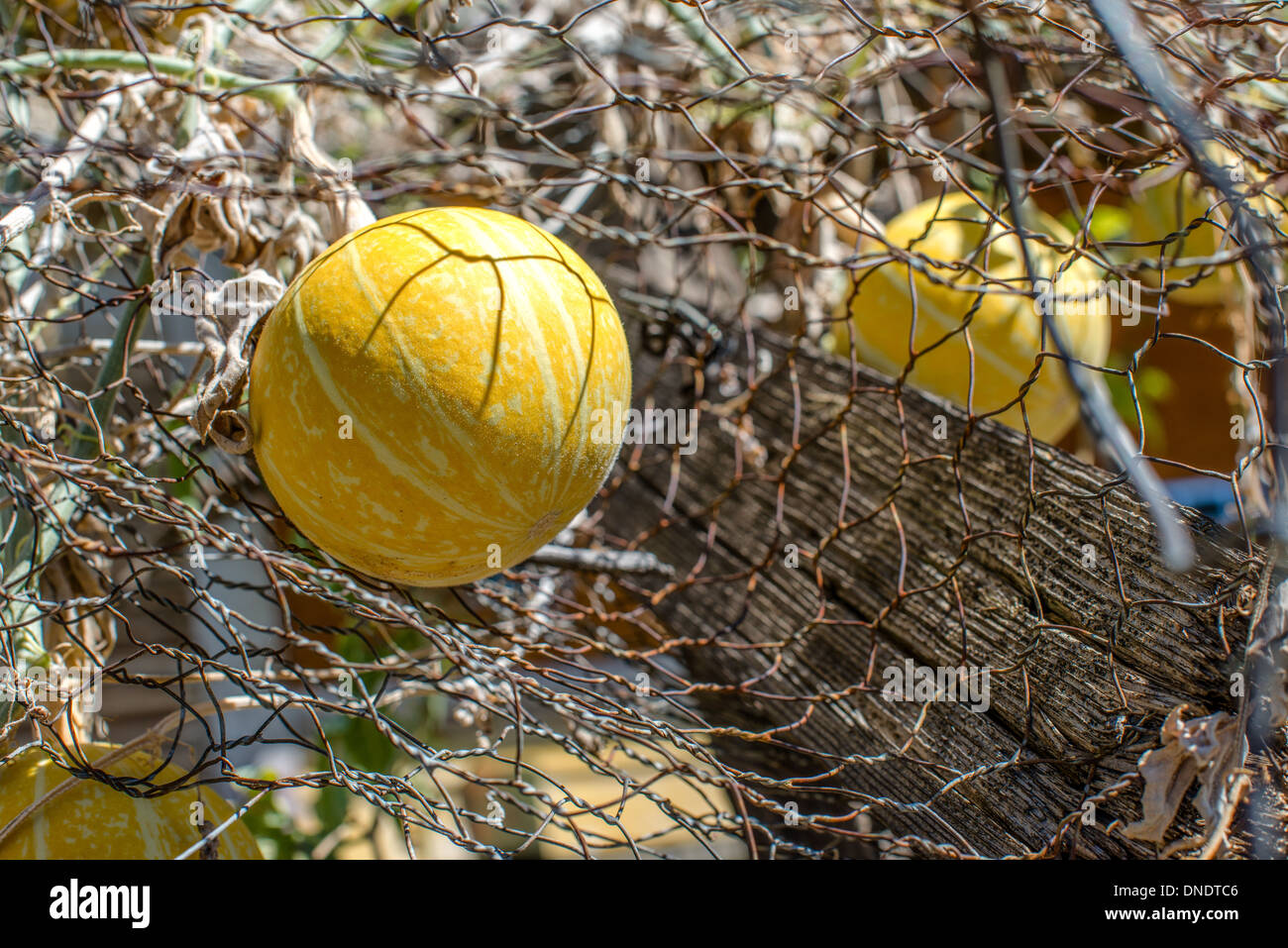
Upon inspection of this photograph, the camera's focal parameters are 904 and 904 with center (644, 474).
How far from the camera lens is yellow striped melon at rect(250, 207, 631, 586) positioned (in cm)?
93

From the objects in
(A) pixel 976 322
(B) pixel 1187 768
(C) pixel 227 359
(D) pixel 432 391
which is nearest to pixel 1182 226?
(A) pixel 976 322

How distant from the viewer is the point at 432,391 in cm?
92

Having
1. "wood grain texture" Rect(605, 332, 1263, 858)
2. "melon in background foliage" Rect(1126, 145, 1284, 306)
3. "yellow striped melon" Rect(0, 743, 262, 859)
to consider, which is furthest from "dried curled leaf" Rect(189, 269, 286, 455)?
"melon in background foliage" Rect(1126, 145, 1284, 306)

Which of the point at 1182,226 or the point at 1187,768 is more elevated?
the point at 1182,226

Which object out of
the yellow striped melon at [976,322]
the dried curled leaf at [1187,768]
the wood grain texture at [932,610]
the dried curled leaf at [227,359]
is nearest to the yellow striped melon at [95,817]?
the dried curled leaf at [227,359]

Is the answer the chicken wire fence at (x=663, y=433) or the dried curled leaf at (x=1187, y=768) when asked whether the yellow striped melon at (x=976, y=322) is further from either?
the dried curled leaf at (x=1187, y=768)

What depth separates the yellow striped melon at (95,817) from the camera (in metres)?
1.03

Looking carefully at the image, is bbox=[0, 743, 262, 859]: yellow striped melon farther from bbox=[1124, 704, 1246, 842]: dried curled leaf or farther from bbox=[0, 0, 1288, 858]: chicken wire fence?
bbox=[1124, 704, 1246, 842]: dried curled leaf

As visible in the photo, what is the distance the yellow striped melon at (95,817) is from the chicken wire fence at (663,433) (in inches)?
1.6

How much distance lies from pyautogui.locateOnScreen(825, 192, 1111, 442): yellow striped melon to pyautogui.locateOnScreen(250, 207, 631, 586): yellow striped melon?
67 cm

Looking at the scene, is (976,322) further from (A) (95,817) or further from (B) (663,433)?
(A) (95,817)

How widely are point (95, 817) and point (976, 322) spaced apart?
145cm

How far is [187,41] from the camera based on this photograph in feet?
4.33
